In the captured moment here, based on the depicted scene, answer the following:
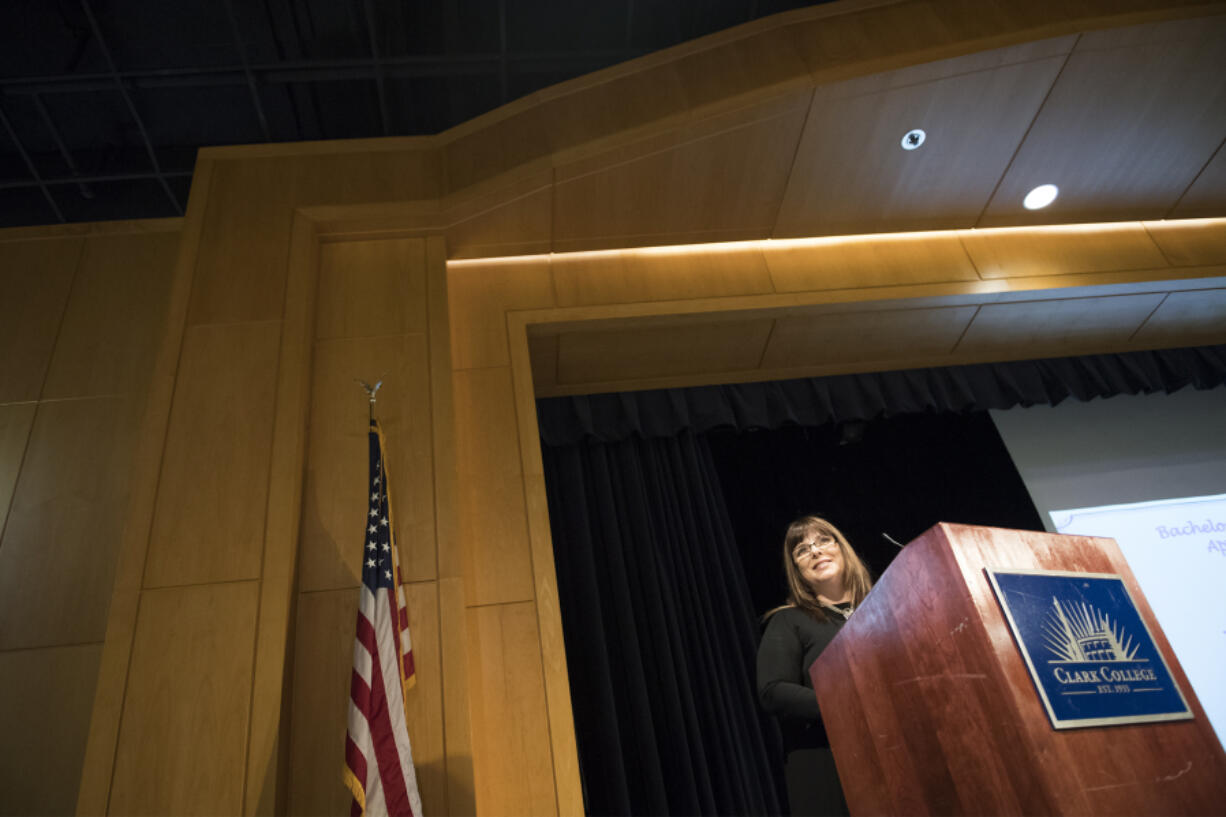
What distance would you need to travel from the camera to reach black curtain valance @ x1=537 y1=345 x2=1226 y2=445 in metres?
4.52

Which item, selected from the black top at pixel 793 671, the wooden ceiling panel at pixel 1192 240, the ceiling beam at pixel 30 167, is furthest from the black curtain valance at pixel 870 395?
the ceiling beam at pixel 30 167

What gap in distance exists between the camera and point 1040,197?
4.21m

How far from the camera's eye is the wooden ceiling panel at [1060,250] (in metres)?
4.24

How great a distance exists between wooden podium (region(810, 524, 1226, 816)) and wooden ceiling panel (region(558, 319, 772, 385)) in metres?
2.54

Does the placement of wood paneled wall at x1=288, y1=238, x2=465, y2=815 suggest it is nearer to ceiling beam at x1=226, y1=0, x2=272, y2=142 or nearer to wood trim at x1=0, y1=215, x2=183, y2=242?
wood trim at x1=0, y1=215, x2=183, y2=242

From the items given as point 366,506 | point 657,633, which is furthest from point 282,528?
point 657,633

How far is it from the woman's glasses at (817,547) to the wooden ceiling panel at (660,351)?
1638 mm

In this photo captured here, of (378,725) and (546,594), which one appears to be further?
(546,594)

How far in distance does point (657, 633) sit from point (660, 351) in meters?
1.42

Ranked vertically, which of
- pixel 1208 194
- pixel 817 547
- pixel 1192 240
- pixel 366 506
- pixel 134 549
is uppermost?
pixel 1208 194

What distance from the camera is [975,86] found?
3590 mm

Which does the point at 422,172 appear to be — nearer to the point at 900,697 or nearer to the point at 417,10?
the point at 417,10

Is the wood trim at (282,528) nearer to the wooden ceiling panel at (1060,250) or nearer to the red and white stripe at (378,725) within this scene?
the red and white stripe at (378,725)

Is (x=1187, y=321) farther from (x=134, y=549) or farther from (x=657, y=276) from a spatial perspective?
(x=134, y=549)
